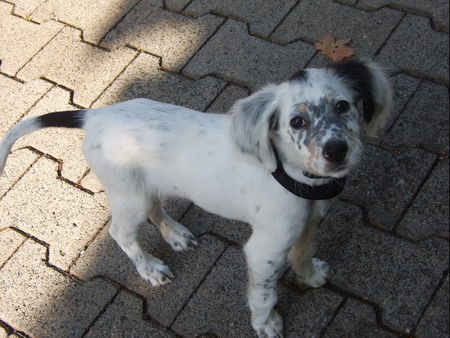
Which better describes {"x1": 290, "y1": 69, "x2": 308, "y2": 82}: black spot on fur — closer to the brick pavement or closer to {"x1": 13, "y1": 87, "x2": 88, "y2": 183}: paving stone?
the brick pavement

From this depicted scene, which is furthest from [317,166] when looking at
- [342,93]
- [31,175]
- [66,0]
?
[66,0]

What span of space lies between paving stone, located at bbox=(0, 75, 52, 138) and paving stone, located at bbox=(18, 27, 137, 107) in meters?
0.07

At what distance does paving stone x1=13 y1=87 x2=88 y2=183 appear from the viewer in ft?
11.1

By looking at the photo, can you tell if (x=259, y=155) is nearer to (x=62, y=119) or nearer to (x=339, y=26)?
(x=62, y=119)

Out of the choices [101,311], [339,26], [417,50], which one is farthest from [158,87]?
[417,50]

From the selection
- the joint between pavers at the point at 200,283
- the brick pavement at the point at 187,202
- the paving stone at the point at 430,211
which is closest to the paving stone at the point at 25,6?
the brick pavement at the point at 187,202

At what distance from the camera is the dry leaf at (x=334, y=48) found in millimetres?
3514

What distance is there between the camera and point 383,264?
282 centimetres

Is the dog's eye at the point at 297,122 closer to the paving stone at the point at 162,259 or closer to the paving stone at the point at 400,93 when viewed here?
the paving stone at the point at 162,259

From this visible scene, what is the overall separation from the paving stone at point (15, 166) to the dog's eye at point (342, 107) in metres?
2.04

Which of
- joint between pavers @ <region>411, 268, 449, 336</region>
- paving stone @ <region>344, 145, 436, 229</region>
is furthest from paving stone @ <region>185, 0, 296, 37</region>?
joint between pavers @ <region>411, 268, 449, 336</region>

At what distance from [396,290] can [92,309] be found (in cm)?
146

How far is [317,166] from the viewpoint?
1.99 meters

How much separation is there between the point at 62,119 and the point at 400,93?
1.89 m
